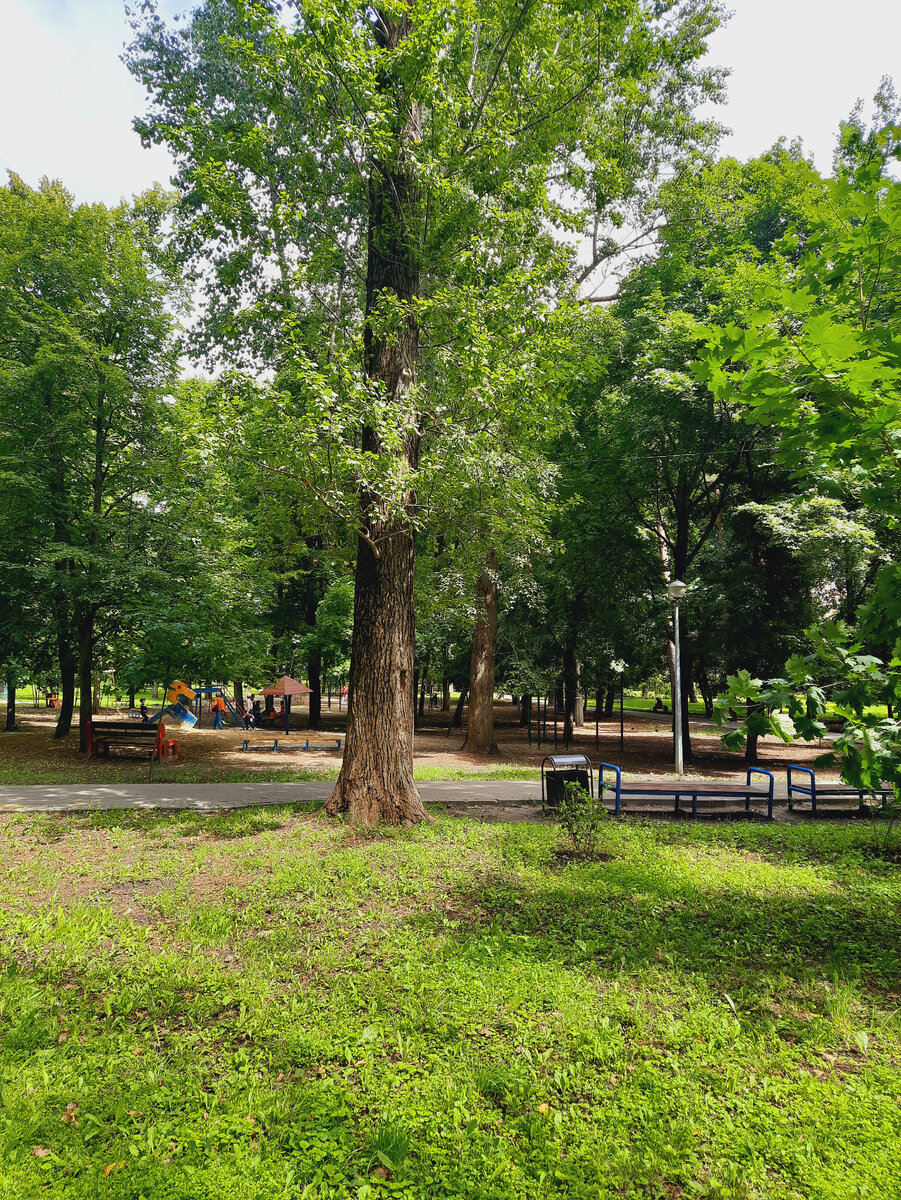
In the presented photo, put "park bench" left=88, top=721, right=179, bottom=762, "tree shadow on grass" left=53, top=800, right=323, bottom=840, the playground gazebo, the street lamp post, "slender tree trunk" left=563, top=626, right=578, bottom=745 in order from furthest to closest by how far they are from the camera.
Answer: the playground gazebo
"slender tree trunk" left=563, top=626, right=578, bottom=745
"park bench" left=88, top=721, right=179, bottom=762
the street lamp post
"tree shadow on grass" left=53, top=800, right=323, bottom=840

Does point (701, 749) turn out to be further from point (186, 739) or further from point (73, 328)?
point (73, 328)

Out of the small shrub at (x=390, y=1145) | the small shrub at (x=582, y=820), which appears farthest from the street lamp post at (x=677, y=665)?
the small shrub at (x=390, y=1145)

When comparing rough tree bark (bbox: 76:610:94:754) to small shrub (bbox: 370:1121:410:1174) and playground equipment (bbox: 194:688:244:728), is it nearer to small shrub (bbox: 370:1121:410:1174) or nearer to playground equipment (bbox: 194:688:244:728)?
playground equipment (bbox: 194:688:244:728)

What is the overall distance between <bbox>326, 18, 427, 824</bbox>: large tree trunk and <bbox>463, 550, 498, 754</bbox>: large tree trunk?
869 centimetres

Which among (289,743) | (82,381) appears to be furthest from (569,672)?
(82,381)

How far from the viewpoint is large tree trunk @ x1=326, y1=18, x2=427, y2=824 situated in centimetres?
791

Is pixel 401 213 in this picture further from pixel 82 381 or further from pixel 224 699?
pixel 224 699

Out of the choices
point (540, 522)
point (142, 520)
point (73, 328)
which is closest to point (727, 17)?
point (540, 522)

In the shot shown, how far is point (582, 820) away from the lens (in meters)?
7.05

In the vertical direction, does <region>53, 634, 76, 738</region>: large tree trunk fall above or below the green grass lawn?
above

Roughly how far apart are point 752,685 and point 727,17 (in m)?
14.6

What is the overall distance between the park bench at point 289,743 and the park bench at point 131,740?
2.65 metres

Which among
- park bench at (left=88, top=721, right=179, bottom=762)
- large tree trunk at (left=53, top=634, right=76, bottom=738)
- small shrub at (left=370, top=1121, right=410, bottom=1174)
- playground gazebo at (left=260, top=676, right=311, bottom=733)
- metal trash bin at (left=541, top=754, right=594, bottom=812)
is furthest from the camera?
playground gazebo at (left=260, top=676, right=311, bottom=733)

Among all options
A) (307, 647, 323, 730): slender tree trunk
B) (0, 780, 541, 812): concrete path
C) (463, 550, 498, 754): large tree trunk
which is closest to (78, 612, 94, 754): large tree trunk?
(0, 780, 541, 812): concrete path
